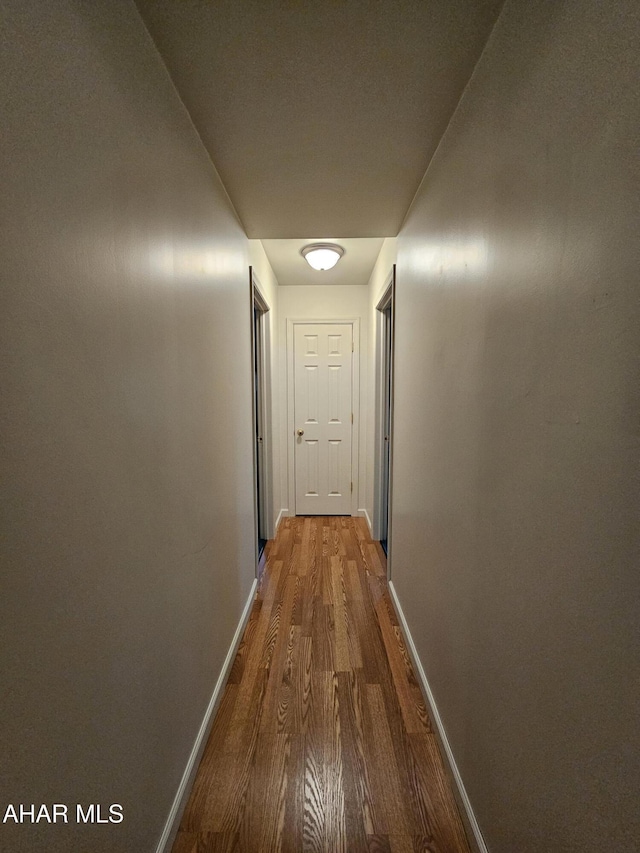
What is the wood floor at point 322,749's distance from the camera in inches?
43.4

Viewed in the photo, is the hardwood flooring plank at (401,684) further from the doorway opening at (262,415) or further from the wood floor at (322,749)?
the doorway opening at (262,415)

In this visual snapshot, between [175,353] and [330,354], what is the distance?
8.91 feet

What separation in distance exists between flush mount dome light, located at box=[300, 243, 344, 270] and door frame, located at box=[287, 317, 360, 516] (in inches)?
37.0

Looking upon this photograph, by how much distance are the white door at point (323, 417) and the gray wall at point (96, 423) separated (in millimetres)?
2441

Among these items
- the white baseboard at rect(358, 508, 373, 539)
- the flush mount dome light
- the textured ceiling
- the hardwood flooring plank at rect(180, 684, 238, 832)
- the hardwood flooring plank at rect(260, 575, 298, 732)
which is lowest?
the hardwood flooring plank at rect(260, 575, 298, 732)

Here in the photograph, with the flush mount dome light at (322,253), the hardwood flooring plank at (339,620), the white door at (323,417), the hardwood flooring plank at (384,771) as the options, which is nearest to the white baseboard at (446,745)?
the hardwood flooring plank at (384,771)

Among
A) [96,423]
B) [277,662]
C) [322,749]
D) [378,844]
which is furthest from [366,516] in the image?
[96,423]

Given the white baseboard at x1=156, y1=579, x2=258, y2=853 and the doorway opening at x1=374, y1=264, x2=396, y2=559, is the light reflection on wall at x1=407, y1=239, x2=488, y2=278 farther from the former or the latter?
the white baseboard at x1=156, y1=579, x2=258, y2=853

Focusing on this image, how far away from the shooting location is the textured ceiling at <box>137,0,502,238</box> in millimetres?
909

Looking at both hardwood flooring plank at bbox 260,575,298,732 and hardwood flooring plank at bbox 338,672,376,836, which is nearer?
hardwood flooring plank at bbox 338,672,376,836

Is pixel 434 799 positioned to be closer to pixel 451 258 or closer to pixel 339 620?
pixel 339 620

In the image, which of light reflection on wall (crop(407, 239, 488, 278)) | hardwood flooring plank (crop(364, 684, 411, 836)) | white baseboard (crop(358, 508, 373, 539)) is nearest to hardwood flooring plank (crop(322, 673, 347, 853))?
hardwood flooring plank (crop(364, 684, 411, 836))

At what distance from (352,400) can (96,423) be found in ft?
10.4

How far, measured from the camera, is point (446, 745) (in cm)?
129
